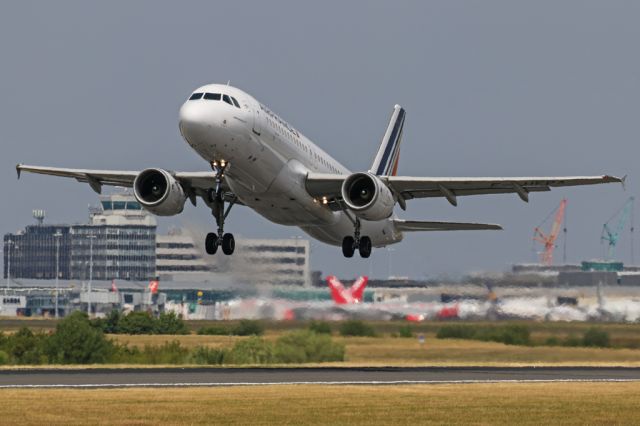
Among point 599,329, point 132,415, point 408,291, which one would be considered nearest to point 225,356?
point 408,291

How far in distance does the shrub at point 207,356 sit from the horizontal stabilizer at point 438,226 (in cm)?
1389

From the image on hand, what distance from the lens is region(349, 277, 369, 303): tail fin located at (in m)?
72.9

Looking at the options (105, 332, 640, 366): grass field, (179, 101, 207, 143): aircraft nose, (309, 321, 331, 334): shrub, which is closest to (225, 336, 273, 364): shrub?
(105, 332, 640, 366): grass field

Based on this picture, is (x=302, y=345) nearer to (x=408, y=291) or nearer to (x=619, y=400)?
(x=408, y=291)

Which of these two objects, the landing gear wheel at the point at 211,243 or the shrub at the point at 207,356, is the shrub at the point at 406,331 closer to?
the shrub at the point at 207,356

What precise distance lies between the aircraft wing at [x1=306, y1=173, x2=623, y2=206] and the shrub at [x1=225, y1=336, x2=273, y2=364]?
1648cm

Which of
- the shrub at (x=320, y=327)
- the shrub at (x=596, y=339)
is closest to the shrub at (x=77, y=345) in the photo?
the shrub at (x=320, y=327)

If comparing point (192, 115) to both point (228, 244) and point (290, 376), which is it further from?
point (290, 376)

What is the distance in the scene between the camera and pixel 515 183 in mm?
54688

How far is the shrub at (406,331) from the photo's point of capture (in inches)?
2889

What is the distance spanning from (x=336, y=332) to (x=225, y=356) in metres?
6.88

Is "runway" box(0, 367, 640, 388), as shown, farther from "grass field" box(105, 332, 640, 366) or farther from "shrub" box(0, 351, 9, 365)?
"shrub" box(0, 351, 9, 365)

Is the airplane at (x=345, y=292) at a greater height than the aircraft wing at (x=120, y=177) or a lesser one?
lesser

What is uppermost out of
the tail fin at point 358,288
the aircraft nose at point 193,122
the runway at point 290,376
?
the aircraft nose at point 193,122
